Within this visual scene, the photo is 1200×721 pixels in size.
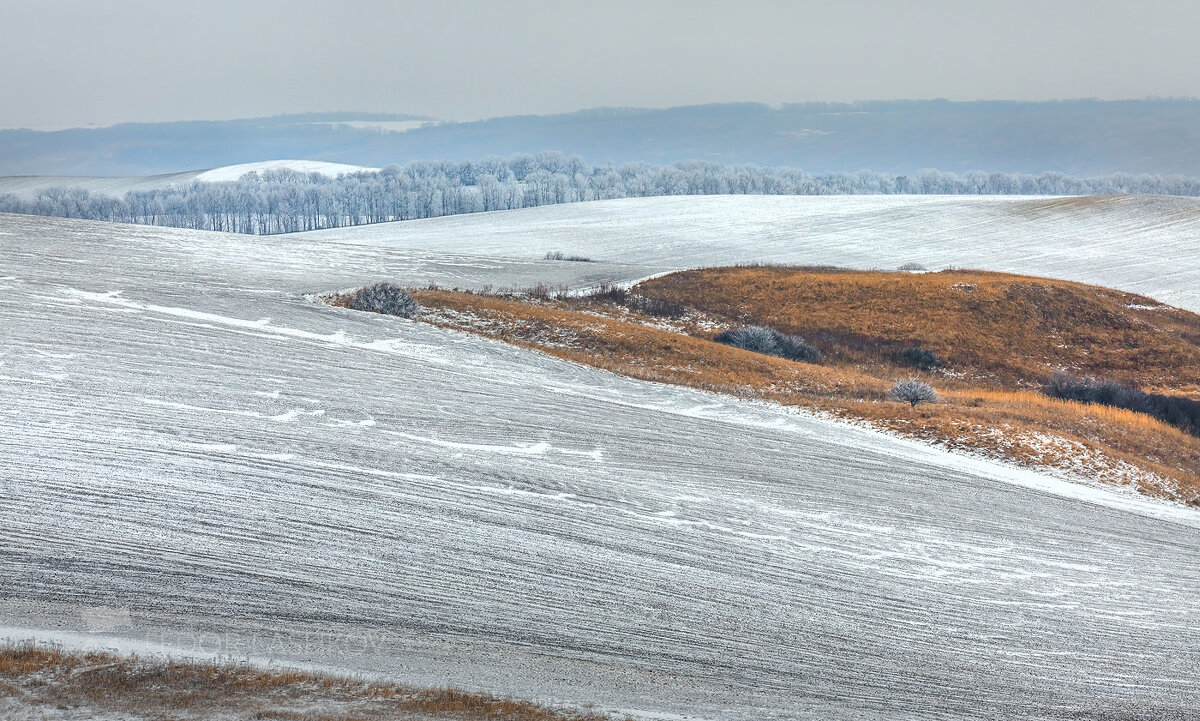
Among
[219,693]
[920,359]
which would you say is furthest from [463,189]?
[219,693]

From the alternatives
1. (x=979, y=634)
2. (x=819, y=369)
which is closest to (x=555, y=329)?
(x=819, y=369)

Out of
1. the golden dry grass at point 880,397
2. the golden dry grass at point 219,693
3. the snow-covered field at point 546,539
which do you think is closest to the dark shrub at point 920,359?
the golden dry grass at point 880,397

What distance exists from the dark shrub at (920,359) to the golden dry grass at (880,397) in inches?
44.6

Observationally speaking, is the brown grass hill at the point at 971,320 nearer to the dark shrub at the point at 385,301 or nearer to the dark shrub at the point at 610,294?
the dark shrub at the point at 610,294

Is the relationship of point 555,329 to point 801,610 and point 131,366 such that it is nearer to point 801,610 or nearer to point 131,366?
point 131,366

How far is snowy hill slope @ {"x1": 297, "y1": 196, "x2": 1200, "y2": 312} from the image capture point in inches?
2336

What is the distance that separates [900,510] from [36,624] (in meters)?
14.4

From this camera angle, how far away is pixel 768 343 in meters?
33.8

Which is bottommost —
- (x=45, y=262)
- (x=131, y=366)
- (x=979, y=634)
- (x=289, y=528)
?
(x=979, y=634)

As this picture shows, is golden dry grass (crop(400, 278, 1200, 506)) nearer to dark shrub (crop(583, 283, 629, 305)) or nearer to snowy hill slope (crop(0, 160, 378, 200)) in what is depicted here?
dark shrub (crop(583, 283, 629, 305))

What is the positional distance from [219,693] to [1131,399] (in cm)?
2957

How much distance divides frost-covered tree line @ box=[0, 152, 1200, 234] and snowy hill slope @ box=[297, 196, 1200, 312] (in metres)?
34.8

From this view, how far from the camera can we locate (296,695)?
1006cm

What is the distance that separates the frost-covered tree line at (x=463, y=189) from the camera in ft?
384
